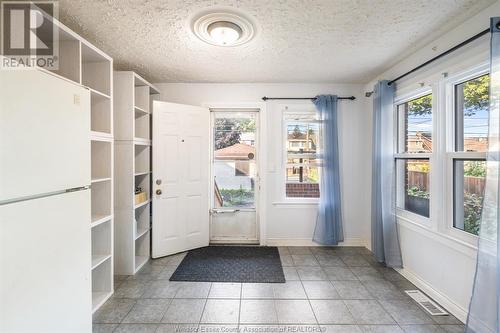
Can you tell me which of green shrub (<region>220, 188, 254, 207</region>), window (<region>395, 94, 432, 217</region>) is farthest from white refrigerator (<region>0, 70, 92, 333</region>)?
window (<region>395, 94, 432, 217</region>)

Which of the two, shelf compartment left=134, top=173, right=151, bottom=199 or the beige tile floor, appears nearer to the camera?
the beige tile floor

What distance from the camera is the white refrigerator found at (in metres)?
1.07

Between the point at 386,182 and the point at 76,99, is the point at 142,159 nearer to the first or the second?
the point at 76,99

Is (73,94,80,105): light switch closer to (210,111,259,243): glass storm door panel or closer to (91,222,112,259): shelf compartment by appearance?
(91,222,112,259): shelf compartment

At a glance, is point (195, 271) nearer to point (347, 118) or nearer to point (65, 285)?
point (65, 285)

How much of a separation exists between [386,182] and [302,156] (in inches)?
46.9

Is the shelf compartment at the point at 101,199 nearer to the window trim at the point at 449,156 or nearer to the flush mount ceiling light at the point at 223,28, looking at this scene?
the flush mount ceiling light at the point at 223,28

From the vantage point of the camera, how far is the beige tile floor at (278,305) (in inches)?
73.4

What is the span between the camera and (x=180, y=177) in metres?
3.24

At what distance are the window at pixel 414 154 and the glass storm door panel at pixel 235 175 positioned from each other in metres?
1.87

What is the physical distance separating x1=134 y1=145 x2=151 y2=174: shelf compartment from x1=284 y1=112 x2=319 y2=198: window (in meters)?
1.93

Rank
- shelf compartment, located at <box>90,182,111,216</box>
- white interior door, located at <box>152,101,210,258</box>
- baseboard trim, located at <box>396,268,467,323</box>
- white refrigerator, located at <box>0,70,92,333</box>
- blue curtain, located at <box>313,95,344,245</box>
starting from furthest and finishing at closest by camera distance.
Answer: blue curtain, located at <box>313,95,344,245</box> < white interior door, located at <box>152,101,210,258</box> < shelf compartment, located at <box>90,182,111,216</box> < baseboard trim, located at <box>396,268,467,323</box> < white refrigerator, located at <box>0,70,92,333</box>

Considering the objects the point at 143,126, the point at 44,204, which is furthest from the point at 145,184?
the point at 44,204

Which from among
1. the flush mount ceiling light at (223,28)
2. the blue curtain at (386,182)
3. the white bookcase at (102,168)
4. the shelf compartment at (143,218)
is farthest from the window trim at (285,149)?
the white bookcase at (102,168)
